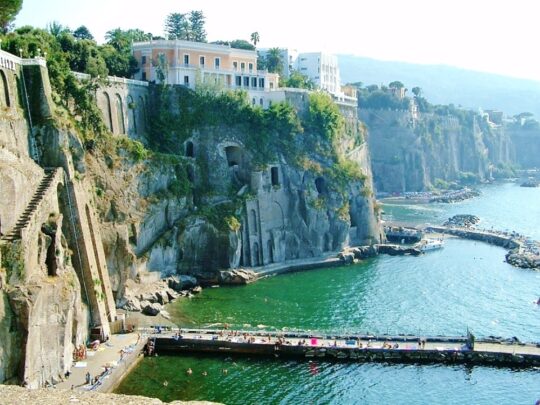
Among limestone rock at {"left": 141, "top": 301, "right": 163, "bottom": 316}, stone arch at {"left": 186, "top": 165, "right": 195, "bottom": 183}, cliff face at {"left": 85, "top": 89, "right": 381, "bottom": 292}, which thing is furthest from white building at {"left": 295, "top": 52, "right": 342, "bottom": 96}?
limestone rock at {"left": 141, "top": 301, "right": 163, "bottom": 316}

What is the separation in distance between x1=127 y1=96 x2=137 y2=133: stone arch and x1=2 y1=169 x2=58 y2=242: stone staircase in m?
24.3

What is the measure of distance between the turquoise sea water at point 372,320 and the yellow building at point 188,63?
23.9 metres

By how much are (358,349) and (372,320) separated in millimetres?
9004

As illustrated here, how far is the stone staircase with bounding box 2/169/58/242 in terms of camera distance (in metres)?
42.8

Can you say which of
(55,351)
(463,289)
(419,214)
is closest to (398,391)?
(55,351)

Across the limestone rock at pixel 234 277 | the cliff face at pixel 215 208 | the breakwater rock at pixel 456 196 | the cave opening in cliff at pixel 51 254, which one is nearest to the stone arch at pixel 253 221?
the cliff face at pixel 215 208

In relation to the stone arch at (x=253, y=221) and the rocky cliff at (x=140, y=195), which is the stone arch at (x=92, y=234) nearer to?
the rocky cliff at (x=140, y=195)

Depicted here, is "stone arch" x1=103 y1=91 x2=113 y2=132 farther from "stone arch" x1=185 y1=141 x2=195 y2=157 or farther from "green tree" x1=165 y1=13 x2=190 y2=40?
"green tree" x1=165 y1=13 x2=190 y2=40

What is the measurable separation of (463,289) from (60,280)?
4223 centimetres

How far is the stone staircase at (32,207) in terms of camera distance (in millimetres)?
42781

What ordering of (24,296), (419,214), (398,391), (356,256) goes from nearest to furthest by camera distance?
(24,296) → (398,391) → (356,256) → (419,214)

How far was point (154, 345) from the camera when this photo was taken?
5275cm

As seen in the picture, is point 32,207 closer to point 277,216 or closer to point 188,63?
point 277,216

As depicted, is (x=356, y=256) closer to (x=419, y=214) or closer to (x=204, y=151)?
(x=204, y=151)
